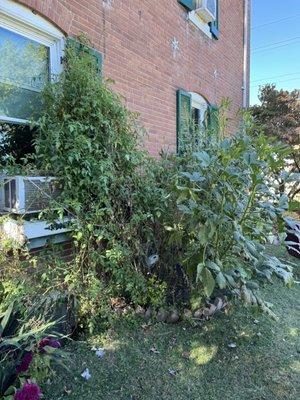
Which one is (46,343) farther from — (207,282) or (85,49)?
(85,49)

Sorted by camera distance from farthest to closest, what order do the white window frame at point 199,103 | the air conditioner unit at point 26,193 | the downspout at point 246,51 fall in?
1. the downspout at point 246,51
2. the white window frame at point 199,103
3. the air conditioner unit at point 26,193

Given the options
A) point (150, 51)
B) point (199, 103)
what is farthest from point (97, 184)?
point (199, 103)

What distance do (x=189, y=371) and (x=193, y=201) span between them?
1.25 meters

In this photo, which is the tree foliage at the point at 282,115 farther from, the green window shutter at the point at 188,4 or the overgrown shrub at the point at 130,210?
the overgrown shrub at the point at 130,210

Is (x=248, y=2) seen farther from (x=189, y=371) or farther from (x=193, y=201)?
(x=189, y=371)

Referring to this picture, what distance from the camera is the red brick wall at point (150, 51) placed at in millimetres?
3945

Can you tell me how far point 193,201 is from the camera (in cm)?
282

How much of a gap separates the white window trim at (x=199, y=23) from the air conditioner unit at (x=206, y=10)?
0.06 m

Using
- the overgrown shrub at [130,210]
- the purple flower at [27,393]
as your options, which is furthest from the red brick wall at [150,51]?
the purple flower at [27,393]

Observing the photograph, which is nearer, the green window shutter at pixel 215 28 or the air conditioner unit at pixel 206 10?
the air conditioner unit at pixel 206 10

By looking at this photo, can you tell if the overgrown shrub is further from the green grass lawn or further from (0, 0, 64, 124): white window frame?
the green grass lawn

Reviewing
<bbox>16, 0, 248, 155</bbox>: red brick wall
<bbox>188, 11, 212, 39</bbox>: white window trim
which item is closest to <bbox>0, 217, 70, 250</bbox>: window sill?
<bbox>16, 0, 248, 155</bbox>: red brick wall

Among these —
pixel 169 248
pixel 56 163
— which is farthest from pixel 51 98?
pixel 169 248

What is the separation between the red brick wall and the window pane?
0.31 m
